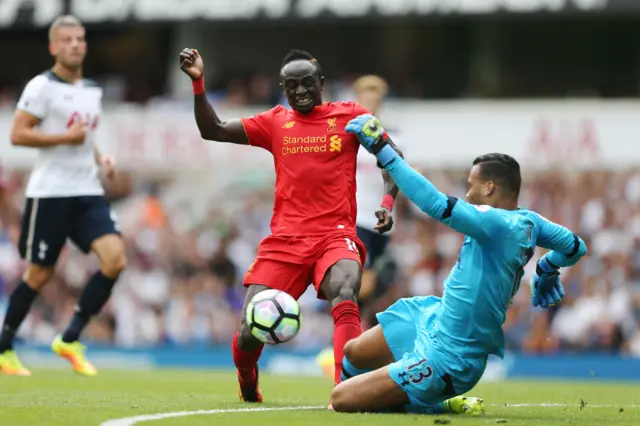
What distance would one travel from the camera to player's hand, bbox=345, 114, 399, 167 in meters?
7.11

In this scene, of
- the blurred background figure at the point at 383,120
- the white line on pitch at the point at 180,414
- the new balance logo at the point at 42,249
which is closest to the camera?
the white line on pitch at the point at 180,414

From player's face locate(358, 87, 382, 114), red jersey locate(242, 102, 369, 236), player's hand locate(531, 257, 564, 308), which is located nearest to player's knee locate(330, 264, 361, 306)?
red jersey locate(242, 102, 369, 236)

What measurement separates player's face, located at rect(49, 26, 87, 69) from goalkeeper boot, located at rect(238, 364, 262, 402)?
4074mm

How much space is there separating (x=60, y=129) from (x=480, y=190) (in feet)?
17.3

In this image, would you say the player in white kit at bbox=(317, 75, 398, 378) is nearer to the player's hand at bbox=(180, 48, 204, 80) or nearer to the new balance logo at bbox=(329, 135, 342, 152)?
the new balance logo at bbox=(329, 135, 342, 152)

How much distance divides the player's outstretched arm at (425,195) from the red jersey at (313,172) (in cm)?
129

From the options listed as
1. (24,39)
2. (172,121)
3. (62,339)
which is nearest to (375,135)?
(62,339)

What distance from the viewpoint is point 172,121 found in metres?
22.0

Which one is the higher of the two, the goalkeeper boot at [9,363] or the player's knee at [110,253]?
the player's knee at [110,253]

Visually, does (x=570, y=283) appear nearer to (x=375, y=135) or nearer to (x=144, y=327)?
(x=144, y=327)

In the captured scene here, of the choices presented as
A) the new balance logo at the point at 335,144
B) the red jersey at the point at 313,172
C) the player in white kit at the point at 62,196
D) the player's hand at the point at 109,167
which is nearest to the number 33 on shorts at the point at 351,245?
the red jersey at the point at 313,172

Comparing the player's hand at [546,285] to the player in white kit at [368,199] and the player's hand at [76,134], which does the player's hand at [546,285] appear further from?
the player's hand at [76,134]

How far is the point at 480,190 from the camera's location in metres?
7.38

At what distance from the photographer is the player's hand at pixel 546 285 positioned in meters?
8.02
